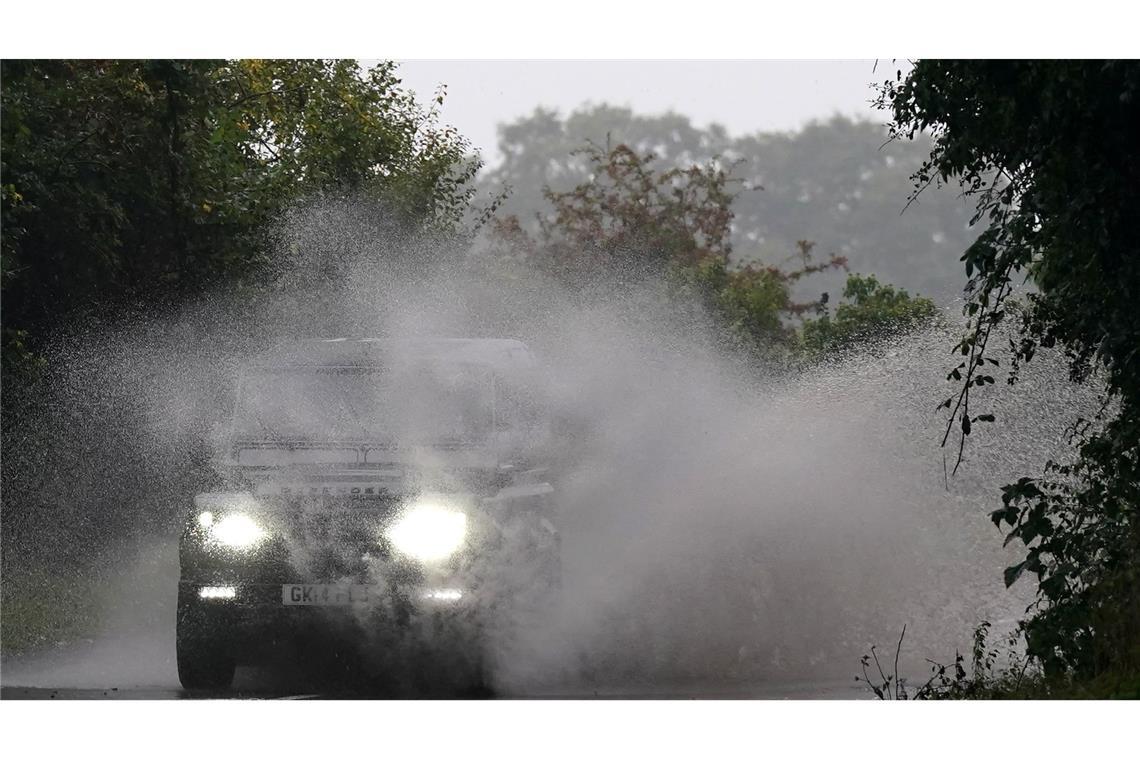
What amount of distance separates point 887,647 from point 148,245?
912 centimetres

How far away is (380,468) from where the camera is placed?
1071 centimetres

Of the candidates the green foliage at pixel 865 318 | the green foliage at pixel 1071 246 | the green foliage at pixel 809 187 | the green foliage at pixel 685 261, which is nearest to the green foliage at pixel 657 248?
the green foliage at pixel 685 261

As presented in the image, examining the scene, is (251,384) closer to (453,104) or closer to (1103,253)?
(1103,253)

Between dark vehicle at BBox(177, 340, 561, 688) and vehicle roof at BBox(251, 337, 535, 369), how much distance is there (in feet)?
2.16

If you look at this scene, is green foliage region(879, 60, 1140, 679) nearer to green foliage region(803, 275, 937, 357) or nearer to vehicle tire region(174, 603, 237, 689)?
vehicle tire region(174, 603, 237, 689)

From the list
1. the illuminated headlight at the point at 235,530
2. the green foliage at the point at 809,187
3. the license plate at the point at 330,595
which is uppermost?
the green foliage at the point at 809,187

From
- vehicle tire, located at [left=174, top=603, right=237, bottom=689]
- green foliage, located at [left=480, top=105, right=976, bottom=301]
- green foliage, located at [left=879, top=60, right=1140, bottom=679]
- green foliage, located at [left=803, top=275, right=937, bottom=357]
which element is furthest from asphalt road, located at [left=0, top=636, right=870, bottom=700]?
Answer: green foliage, located at [left=480, top=105, right=976, bottom=301]

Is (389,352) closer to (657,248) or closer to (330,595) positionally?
(330,595)

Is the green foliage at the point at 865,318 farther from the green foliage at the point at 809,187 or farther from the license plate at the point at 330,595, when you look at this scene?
the green foliage at the point at 809,187

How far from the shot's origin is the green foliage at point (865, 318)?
23203 mm

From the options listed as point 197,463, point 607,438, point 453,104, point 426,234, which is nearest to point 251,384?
point 197,463

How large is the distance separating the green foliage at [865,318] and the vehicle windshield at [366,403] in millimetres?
12014

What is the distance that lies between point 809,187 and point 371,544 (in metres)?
65.3

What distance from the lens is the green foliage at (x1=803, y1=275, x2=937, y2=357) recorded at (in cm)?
2320
